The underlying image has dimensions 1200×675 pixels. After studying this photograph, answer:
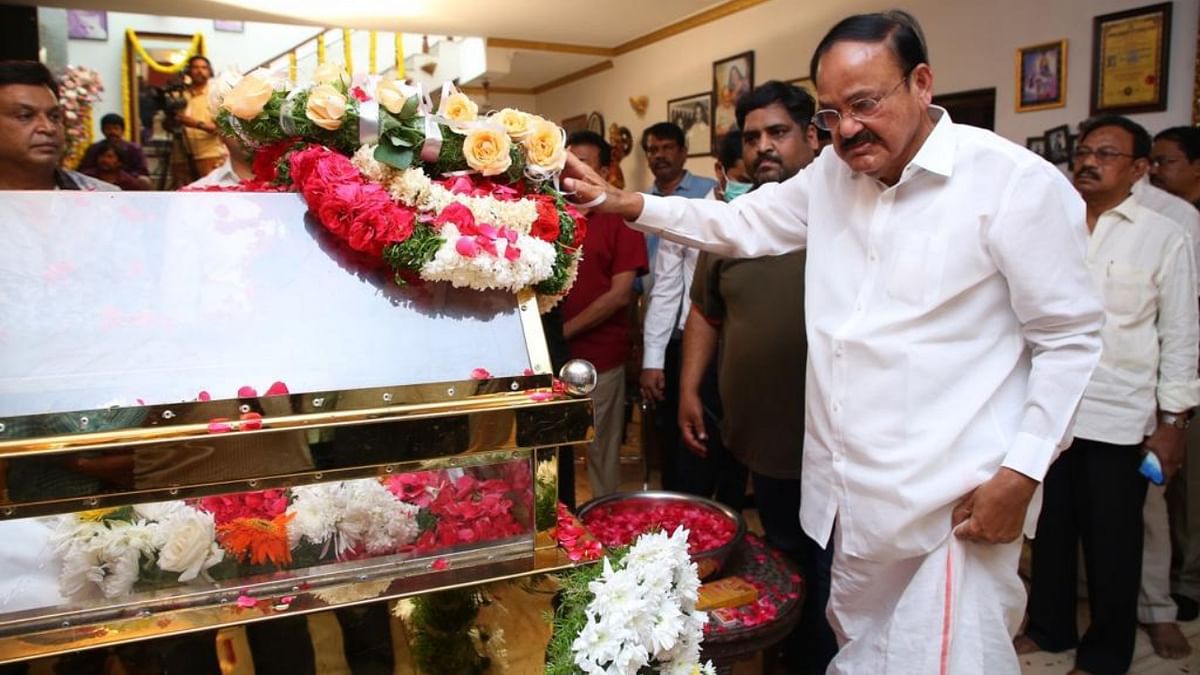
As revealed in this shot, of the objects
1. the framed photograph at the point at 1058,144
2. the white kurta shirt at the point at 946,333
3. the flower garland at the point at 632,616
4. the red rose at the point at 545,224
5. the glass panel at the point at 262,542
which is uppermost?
the framed photograph at the point at 1058,144

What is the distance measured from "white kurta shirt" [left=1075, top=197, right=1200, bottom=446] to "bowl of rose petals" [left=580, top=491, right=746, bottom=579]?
1.66 m

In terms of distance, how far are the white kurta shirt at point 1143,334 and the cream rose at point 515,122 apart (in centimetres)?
254

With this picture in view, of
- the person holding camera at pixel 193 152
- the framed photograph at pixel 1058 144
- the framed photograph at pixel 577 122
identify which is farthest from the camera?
the framed photograph at pixel 577 122

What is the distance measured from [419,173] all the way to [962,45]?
5.41 m

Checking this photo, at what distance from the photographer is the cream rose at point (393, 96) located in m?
1.61

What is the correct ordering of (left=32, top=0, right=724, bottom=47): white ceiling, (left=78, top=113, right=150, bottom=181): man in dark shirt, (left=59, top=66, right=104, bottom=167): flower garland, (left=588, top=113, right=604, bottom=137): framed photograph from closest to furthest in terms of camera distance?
(left=59, top=66, right=104, bottom=167): flower garland
(left=78, top=113, right=150, bottom=181): man in dark shirt
(left=32, top=0, right=724, bottom=47): white ceiling
(left=588, top=113, right=604, bottom=137): framed photograph

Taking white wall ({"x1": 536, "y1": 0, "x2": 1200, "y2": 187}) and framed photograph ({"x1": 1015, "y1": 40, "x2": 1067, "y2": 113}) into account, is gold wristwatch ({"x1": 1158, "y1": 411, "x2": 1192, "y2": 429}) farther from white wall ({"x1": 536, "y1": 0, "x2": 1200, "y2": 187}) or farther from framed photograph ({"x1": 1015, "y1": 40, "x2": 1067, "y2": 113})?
framed photograph ({"x1": 1015, "y1": 40, "x2": 1067, "y2": 113})

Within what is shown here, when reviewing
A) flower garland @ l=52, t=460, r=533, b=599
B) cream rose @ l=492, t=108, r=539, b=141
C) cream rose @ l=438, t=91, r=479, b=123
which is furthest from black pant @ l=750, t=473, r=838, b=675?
cream rose @ l=438, t=91, r=479, b=123

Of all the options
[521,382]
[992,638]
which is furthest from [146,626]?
[992,638]

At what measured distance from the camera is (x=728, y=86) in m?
8.55

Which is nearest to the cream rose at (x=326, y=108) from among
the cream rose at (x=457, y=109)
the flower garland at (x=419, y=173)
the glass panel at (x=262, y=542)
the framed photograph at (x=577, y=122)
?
the flower garland at (x=419, y=173)

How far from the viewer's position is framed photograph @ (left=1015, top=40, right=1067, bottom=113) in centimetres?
504

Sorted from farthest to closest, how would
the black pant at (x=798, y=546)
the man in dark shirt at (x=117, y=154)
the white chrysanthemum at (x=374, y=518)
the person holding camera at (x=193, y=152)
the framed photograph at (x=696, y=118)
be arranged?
the framed photograph at (x=696, y=118), the person holding camera at (x=193, y=152), the man in dark shirt at (x=117, y=154), the black pant at (x=798, y=546), the white chrysanthemum at (x=374, y=518)

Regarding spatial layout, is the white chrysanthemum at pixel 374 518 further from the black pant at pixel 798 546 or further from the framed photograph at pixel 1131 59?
the framed photograph at pixel 1131 59
